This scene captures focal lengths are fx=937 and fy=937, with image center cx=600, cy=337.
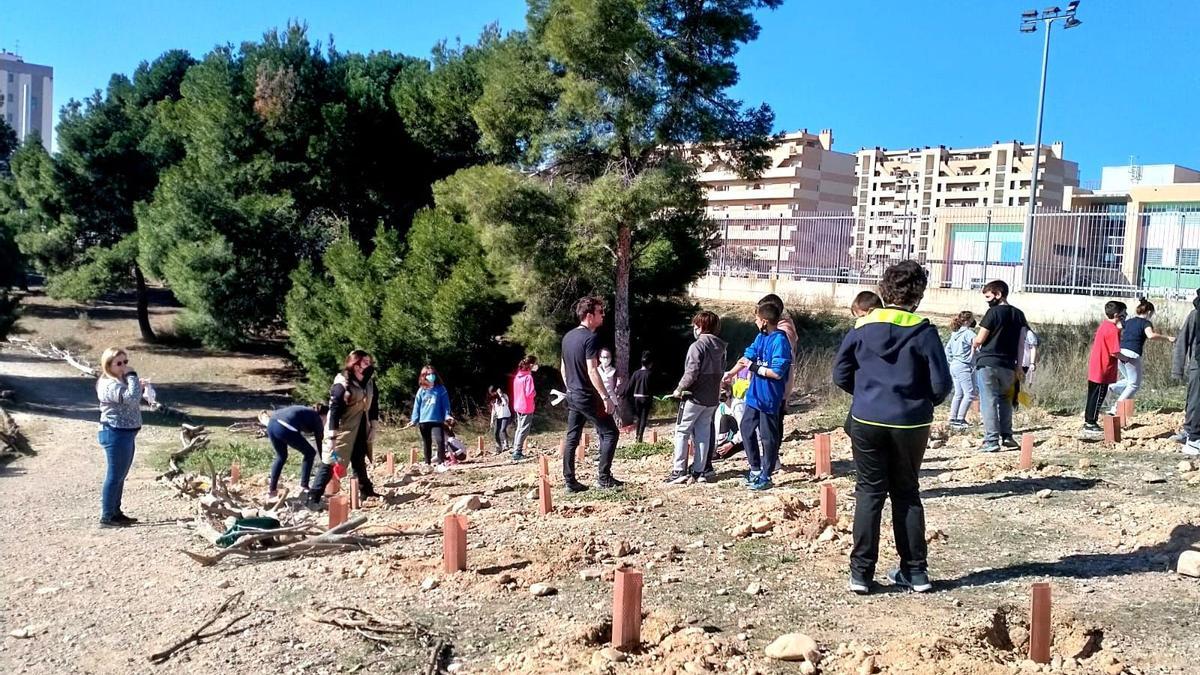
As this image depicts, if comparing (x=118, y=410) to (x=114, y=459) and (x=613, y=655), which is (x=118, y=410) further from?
(x=613, y=655)

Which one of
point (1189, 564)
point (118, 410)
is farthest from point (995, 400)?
point (118, 410)

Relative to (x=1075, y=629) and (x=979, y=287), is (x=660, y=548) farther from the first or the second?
(x=979, y=287)

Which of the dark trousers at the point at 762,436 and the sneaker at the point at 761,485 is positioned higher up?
the dark trousers at the point at 762,436

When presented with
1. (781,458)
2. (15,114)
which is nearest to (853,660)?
(781,458)

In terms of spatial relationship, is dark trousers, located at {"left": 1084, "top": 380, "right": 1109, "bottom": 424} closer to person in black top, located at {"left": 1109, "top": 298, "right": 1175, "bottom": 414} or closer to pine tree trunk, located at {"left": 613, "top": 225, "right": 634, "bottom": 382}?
person in black top, located at {"left": 1109, "top": 298, "right": 1175, "bottom": 414}

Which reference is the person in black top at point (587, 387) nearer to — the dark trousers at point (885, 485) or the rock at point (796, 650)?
the dark trousers at point (885, 485)

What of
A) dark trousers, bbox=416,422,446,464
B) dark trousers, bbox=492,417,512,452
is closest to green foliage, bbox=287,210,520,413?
dark trousers, bbox=492,417,512,452

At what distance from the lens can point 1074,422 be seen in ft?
35.9

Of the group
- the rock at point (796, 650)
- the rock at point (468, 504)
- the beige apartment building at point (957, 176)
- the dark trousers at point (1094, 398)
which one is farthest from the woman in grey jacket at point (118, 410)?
the beige apartment building at point (957, 176)

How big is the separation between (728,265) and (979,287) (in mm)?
8108

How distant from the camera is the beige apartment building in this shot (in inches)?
2229

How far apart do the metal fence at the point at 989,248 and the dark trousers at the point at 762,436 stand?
1239 cm

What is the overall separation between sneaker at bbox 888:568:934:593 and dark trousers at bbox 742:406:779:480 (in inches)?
103

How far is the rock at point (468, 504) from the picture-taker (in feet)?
25.3
